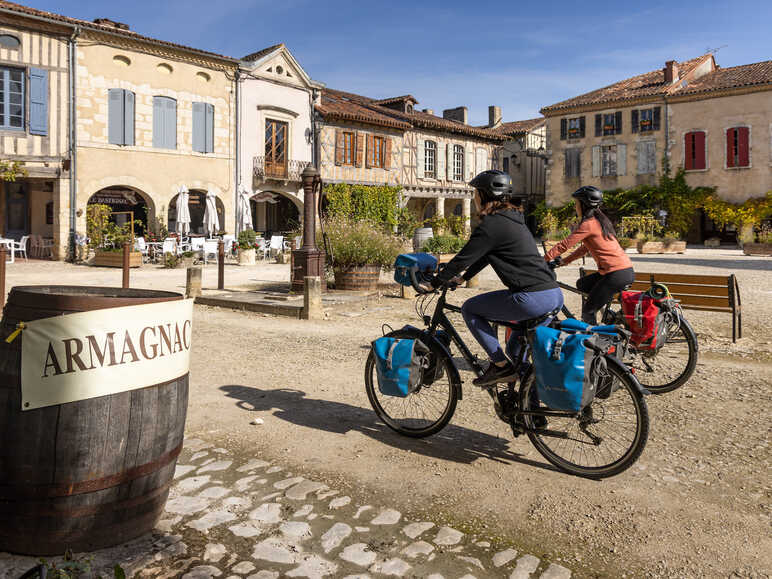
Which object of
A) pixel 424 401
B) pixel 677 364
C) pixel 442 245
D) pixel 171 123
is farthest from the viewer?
pixel 171 123

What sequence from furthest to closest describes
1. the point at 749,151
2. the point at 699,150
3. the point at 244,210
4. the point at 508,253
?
the point at 699,150
the point at 749,151
the point at 244,210
the point at 508,253

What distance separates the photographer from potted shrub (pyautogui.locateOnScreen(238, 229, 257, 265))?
18.4 m

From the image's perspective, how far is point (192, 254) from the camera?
17938 mm

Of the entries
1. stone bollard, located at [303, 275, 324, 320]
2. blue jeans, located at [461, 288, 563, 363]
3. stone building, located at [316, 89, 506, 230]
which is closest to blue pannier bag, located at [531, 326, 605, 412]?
blue jeans, located at [461, 288, 563, 363]

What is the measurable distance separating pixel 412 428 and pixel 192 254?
15115 millimetres

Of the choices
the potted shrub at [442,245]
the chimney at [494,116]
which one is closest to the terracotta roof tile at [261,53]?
the potted shrub at [442,245]

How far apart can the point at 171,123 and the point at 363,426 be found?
18891 mm

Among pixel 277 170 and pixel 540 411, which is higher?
pixel 277 170

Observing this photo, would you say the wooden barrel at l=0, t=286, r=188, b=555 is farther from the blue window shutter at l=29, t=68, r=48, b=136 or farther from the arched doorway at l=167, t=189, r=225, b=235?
the arched doorway at l=167, t=189, r=225, b=235

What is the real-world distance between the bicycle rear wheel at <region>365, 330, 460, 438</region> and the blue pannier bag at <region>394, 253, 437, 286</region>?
0.31 metres

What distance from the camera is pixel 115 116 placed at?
19.4 metres

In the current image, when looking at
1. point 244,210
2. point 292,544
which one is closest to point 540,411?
point 292,544

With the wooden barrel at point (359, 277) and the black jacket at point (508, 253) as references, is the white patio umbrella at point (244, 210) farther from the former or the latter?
the black jacket at point (508, 253)

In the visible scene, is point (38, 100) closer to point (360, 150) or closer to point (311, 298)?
point (360, 150)
